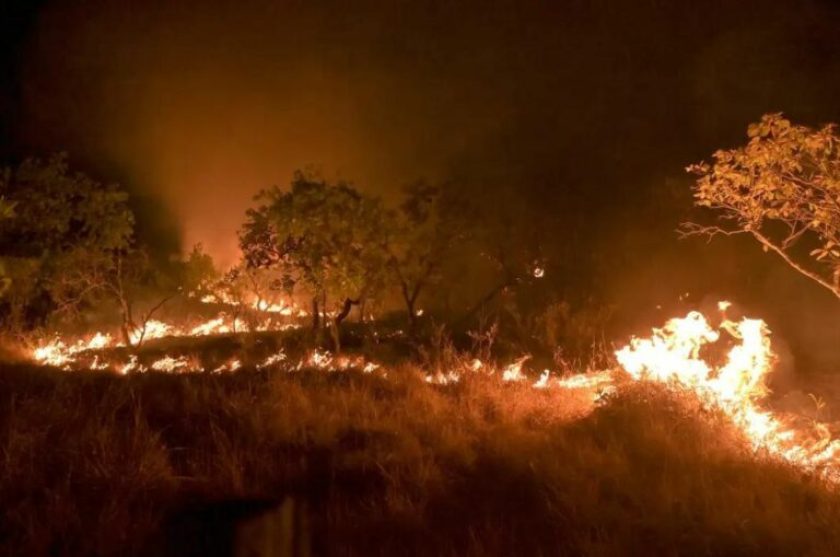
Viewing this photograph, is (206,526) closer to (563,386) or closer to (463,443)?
(463,443)

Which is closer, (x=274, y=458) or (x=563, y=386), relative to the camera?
(x=274, y=458)

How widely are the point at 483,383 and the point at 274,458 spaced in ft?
11.0

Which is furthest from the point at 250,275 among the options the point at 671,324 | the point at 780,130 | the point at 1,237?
the point at 780,130

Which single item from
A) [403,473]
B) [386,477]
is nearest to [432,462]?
[403,473]

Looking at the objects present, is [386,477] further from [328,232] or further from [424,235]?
[424,235]

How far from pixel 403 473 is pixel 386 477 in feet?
0.51

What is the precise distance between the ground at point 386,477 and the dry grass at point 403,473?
0.06ft

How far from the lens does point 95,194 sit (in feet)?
56.2

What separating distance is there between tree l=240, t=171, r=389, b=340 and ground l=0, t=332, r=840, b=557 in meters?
6.73

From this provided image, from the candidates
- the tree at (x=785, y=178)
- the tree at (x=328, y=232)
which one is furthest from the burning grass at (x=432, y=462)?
the tree at (x=328, y=232)

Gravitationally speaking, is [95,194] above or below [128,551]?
above

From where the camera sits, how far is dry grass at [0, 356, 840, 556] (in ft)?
16.6

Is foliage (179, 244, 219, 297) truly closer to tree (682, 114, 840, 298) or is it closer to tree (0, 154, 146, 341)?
tree (0, 154, 146, 341)

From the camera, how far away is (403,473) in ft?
20.7
